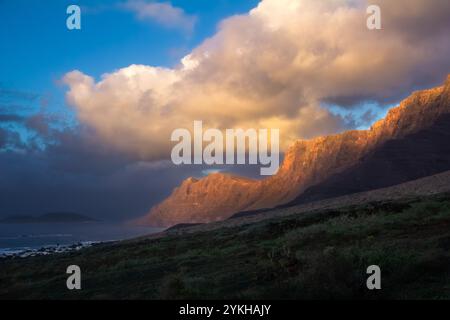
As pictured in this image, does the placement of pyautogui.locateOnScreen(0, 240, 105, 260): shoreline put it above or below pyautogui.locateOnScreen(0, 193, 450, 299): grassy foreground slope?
above

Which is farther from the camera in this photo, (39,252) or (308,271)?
(39,252)

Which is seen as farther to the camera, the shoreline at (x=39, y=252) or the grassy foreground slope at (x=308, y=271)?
the shoreline at (x=39, y=252)

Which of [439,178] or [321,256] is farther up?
[439,178]

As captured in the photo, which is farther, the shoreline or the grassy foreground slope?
the shoreline

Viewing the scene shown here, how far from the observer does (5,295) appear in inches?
944

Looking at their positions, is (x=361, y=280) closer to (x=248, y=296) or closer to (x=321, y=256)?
(x=321, y=256)

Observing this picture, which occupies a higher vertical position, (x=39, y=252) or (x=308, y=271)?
(x=39, y=252)

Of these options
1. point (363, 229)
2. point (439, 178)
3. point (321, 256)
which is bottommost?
point (321, 256)

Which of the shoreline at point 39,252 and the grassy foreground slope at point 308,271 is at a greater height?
the shoreline at point 39,252
